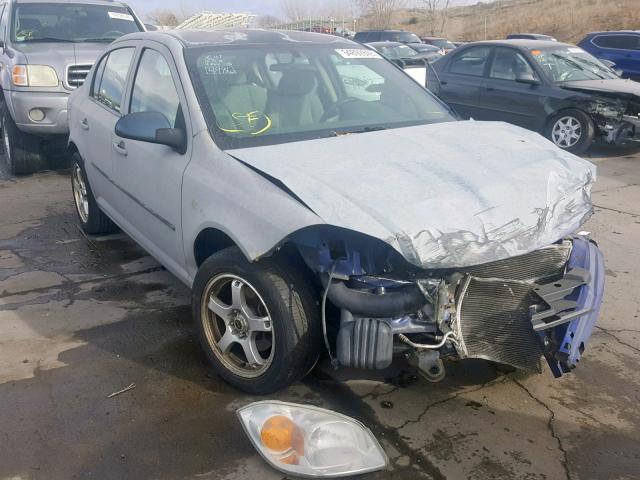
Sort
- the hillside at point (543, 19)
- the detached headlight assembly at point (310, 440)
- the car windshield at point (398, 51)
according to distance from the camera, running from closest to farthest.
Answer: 1. the detached headlight assembly at point (310, 440)
2. the car windshield at point (398, 51)
3. the hillside at point (543, 19)

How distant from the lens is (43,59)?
764 centimetres

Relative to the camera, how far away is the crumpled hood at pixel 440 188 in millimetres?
2711

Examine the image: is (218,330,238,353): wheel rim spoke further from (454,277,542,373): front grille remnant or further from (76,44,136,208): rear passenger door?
(76,44,136,208): rear passenger door

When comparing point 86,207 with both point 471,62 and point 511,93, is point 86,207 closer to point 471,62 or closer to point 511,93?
point 511,93

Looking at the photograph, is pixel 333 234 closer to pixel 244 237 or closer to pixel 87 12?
pixel 244 237

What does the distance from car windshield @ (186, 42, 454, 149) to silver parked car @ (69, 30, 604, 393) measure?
0.5 inches

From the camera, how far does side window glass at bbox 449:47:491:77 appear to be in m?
10.4

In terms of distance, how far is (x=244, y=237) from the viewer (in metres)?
2.99

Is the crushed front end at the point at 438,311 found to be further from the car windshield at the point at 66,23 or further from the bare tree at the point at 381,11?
the bare tree at the point at 381,11

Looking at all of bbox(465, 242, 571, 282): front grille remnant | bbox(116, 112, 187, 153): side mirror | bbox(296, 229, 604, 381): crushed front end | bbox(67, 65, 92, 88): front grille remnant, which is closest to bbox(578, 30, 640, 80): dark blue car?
bbox(67, 65, 92, 88): front grille remnant

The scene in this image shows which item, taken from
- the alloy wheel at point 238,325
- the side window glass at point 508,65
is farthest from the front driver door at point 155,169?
the side window glass at point 508,65

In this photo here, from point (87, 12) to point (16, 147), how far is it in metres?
2.14

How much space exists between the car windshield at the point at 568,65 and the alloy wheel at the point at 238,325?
7.72m

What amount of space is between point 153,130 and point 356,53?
63.6 inches
